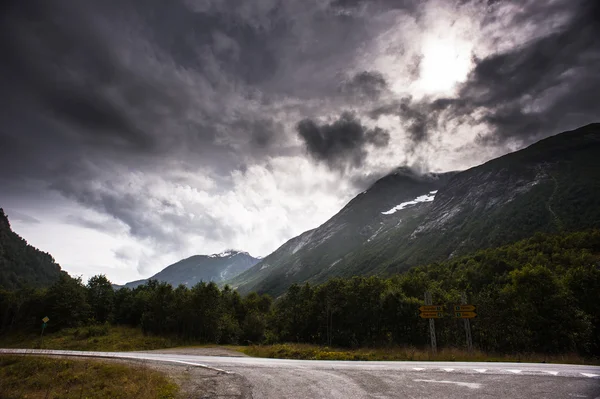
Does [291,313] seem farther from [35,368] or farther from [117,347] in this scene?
[35,368]

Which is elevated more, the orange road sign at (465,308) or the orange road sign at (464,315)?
the orange road sign at (465,308)

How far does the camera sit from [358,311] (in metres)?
56.8

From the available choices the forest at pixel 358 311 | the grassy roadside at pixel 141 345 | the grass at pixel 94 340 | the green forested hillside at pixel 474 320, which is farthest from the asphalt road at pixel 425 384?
the grass at pixel 94 340

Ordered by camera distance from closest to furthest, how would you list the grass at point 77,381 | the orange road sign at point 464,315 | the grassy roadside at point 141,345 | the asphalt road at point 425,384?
the asphalt road at point 425,384 < the grass at point 77,381 < the grassy roadside at point 141,345 < the orange road sign at point 464,315

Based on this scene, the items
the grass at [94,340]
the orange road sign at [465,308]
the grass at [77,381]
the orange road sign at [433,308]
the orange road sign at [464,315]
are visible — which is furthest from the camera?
the grass at [94,340]

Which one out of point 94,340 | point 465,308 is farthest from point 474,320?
point 94,340

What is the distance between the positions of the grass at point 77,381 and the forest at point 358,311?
33025 millimetres

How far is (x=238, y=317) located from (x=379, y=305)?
42378mm

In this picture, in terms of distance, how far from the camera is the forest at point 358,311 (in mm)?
36250

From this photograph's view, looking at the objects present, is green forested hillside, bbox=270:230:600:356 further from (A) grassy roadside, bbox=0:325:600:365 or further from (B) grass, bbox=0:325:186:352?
(B) grass, bbox=0:325:186:352

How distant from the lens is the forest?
3625 cm

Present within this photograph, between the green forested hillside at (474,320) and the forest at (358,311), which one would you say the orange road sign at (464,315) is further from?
the green forested hillside at (474,320)

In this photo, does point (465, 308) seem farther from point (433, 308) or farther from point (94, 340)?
point (94, 340)

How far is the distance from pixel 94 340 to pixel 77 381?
43.1 meters
